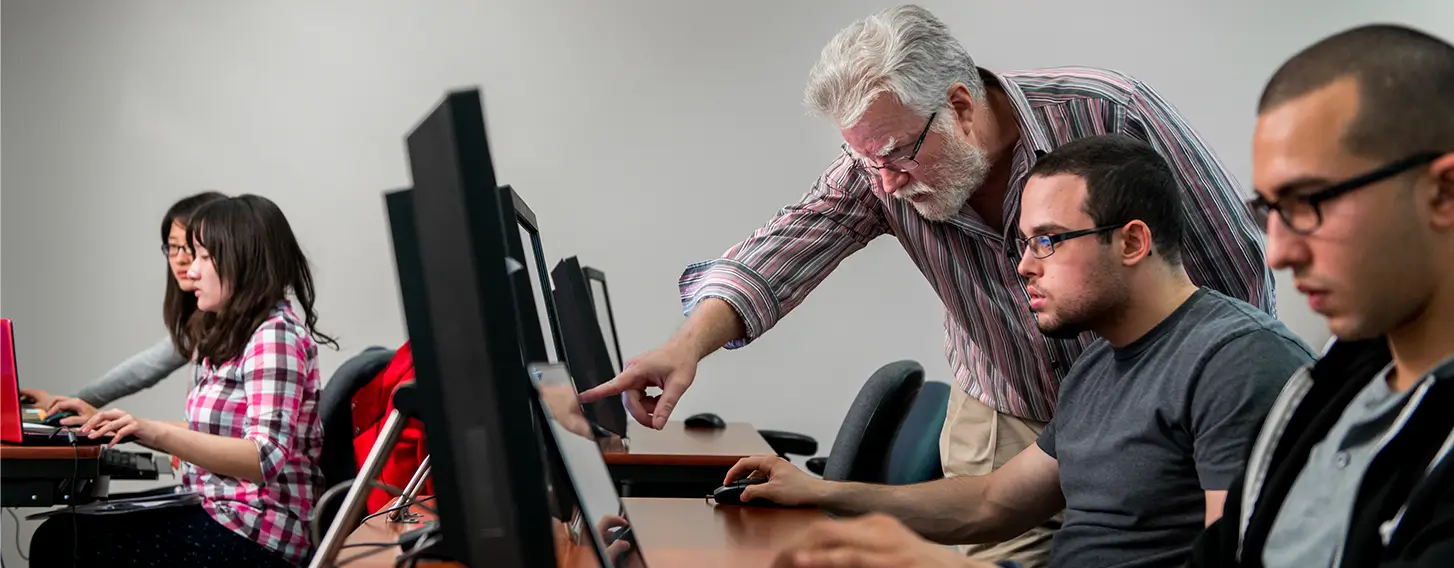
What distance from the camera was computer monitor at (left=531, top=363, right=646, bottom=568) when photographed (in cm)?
87

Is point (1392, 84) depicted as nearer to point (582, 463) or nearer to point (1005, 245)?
point (582, 463)

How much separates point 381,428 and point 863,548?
4.74 ft

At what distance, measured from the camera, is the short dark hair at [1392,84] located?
2.76ft

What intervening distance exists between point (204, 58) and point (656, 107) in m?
1.64

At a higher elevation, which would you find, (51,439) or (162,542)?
(51,439)

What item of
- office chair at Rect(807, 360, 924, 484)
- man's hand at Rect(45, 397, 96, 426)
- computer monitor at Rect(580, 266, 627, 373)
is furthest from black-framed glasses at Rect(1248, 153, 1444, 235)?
man's hand at Rect(45, 397, 96, 426)

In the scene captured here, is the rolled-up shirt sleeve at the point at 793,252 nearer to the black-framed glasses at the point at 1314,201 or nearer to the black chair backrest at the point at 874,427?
the black chair backrest at the point at 874,427

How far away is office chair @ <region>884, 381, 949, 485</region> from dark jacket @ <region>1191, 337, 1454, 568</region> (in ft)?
4.61

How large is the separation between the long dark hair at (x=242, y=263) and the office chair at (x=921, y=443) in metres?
1.43

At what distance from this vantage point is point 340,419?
2656mm

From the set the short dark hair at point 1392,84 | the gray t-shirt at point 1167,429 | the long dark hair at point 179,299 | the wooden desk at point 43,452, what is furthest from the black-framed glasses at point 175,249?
the short dark hair at point 1392,84

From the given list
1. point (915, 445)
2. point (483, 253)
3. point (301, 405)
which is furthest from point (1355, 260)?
point (301, 405)

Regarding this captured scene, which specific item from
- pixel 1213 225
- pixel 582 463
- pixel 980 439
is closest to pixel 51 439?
pixel 980 439

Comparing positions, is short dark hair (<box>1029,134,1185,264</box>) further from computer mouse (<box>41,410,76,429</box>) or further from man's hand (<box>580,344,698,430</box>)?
computer mouse (<box>41,410,76,429</box>)
